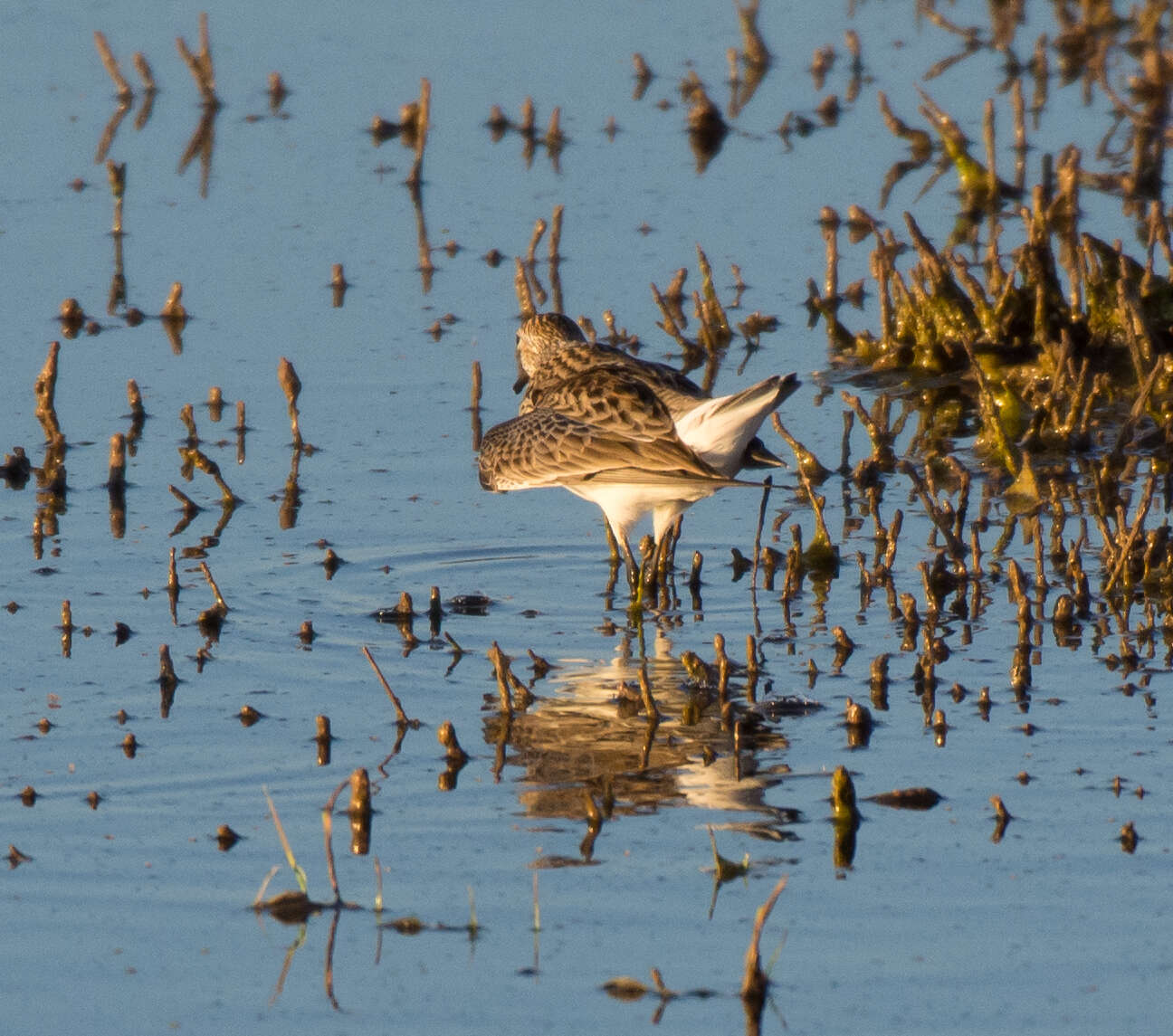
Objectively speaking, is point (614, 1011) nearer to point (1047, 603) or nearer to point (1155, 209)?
point (1047, 603)

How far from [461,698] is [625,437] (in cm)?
141

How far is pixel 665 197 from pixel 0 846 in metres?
9.18

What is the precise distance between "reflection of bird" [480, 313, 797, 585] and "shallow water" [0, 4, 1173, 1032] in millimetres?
443

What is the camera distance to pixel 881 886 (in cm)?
577

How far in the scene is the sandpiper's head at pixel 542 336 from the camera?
984cm

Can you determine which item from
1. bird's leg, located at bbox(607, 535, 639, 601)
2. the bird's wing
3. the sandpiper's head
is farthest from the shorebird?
bird's leg, located at bbox(607, 535, 639, 601)

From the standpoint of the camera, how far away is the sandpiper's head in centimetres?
984

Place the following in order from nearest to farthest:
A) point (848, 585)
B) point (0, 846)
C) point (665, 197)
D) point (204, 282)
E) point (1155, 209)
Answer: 1. point (0, 846)
2. point (848, 585)
3. point (1155, 209)
4. point (204, 282)
5. point (665, 197)

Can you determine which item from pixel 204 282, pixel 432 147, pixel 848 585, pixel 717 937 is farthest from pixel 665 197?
pixel 717 937

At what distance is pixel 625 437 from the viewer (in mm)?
8180

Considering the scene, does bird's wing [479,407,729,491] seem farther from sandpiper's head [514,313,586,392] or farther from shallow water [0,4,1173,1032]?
sandpiper's head [514,313,586,392]

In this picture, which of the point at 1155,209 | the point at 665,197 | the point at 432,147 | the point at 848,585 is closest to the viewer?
the point at 848,585

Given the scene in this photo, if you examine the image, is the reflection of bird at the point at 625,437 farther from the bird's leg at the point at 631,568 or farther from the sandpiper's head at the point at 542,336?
the sandpiper's head at the point at 542,336

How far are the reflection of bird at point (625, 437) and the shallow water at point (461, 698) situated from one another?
0.44m
